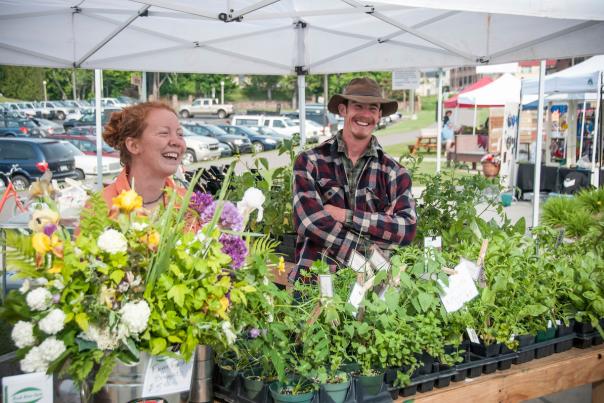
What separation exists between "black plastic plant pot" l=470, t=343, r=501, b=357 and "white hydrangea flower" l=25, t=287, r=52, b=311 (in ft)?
4.67

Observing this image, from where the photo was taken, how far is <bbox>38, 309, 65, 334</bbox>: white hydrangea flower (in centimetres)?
131

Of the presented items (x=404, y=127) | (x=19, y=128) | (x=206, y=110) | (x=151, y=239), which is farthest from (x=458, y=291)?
(x=206, y=110)

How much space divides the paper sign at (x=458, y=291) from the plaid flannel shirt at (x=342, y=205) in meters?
0.69

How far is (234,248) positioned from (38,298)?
0.46m

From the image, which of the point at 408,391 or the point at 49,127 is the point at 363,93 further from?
the point at 49,127

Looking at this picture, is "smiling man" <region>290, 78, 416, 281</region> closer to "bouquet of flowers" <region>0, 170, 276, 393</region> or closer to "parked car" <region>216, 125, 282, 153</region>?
"bouquet of flowers" <region>0, 170, 276, 393</region>

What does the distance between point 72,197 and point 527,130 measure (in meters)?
20.9

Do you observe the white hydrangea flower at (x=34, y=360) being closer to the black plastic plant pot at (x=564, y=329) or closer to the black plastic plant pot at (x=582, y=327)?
the black plastic plant pot at (x=564, y=329)

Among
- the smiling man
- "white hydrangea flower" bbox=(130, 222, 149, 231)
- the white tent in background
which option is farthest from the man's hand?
the white tent in background

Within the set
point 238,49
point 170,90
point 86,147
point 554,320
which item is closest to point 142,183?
point 554,320

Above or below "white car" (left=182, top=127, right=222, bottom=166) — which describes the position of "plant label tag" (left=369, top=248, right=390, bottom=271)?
above

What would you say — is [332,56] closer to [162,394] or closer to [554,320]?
[554,320]

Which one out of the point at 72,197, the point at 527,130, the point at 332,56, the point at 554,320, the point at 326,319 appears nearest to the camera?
the point at 72,197

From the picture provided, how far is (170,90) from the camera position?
54.8 m
